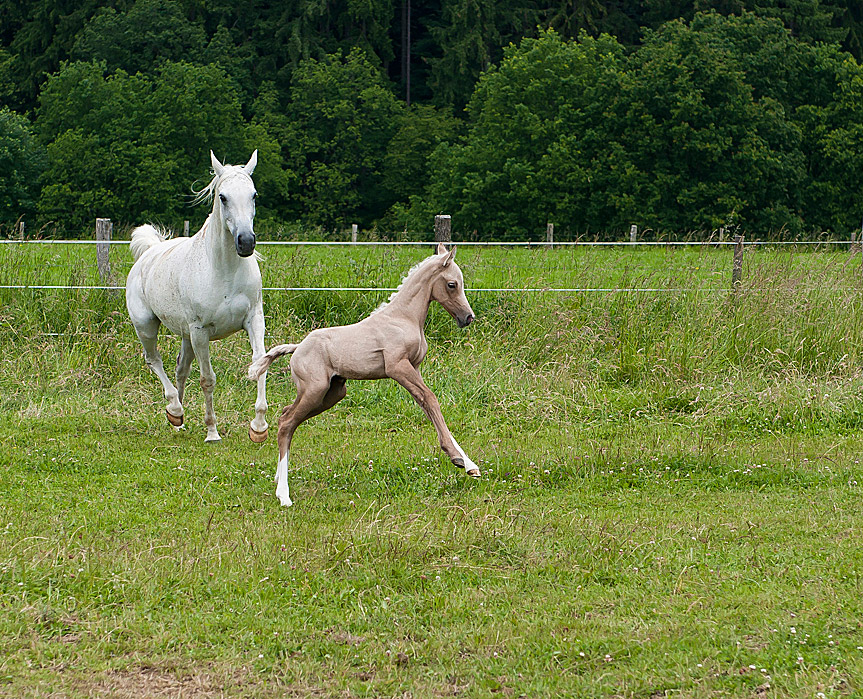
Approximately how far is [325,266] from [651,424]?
5700 mm

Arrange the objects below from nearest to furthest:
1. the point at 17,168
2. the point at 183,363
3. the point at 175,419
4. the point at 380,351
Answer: the point at 380,351
the point at 175,419
the point at 183,363
the point at 17,168

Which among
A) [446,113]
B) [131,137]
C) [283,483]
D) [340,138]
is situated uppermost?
[446,113]

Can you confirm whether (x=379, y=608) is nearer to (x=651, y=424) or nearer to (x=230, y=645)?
(x=230, y=645)

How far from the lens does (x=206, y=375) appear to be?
330 inches

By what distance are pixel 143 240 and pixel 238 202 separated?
317 centimetres

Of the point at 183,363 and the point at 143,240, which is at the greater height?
the point at 143,240

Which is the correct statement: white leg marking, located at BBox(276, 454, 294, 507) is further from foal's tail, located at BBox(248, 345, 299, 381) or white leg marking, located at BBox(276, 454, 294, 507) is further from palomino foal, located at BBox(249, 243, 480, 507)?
foal's tail, located at BBox(248, 345, 299, 381)

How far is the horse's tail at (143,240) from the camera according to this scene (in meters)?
9.99

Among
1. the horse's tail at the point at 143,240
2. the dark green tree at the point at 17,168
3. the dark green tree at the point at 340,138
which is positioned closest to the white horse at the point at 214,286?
the horse's tail at the point at 143,240

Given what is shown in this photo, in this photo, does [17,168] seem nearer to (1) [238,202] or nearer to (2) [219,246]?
(2) [219,246]

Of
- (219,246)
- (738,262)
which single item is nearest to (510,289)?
(738,262)

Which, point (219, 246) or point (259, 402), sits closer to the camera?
point (259, 402)

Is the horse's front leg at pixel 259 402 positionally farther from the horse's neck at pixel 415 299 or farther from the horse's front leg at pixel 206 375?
the horse's neck at pixel 415 299

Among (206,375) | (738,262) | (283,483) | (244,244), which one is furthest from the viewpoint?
(738,262)
